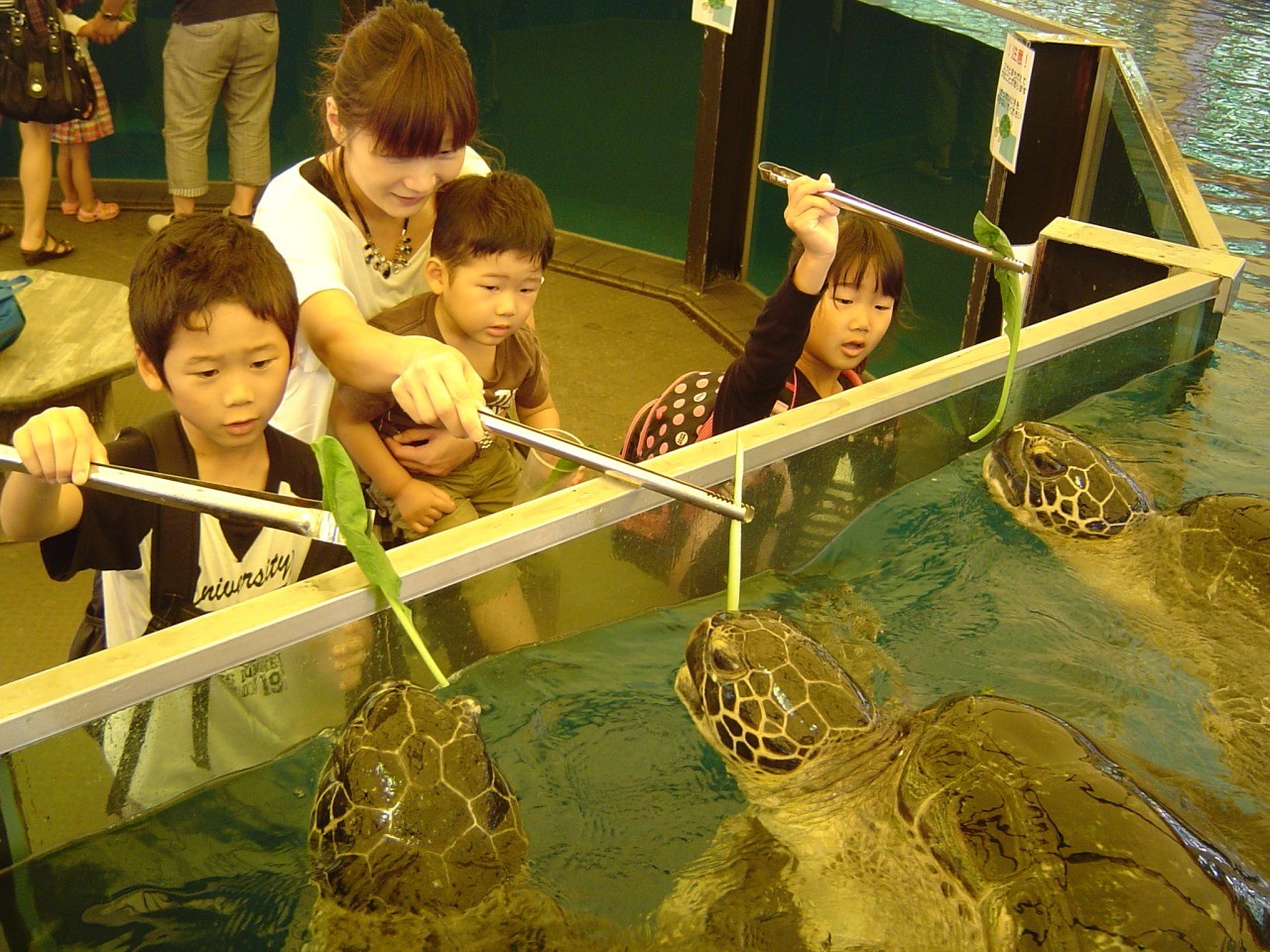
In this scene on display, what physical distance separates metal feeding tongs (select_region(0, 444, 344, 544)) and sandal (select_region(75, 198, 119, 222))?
3827mm

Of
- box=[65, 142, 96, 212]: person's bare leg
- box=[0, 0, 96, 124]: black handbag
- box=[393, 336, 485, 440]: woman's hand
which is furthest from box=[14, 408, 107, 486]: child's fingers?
box=[65, 142, 96, 212]: person's bare leg

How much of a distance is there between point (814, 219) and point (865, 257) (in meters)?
0.29

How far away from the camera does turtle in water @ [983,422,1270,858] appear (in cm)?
142

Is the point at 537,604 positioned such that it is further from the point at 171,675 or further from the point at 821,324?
the point at 821,324

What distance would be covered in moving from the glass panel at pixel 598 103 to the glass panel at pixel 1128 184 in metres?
1.89

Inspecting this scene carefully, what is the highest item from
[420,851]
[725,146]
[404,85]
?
[404,85]

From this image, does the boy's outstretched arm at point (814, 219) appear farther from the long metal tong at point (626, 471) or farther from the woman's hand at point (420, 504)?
the woman's hand at point (420, 504)

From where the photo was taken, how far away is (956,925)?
114 centimetres

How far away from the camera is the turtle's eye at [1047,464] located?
1.74 meters

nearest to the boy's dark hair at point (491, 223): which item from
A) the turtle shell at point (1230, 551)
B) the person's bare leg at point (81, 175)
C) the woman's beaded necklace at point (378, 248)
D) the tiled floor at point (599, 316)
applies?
the woman's beaded necklace at point (378, 248)

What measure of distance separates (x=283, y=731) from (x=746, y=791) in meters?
0.51

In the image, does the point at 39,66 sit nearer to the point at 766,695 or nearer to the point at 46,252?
the point at 46,252

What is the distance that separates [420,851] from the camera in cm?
107

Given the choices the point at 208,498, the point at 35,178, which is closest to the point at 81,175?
the point at 35,178
